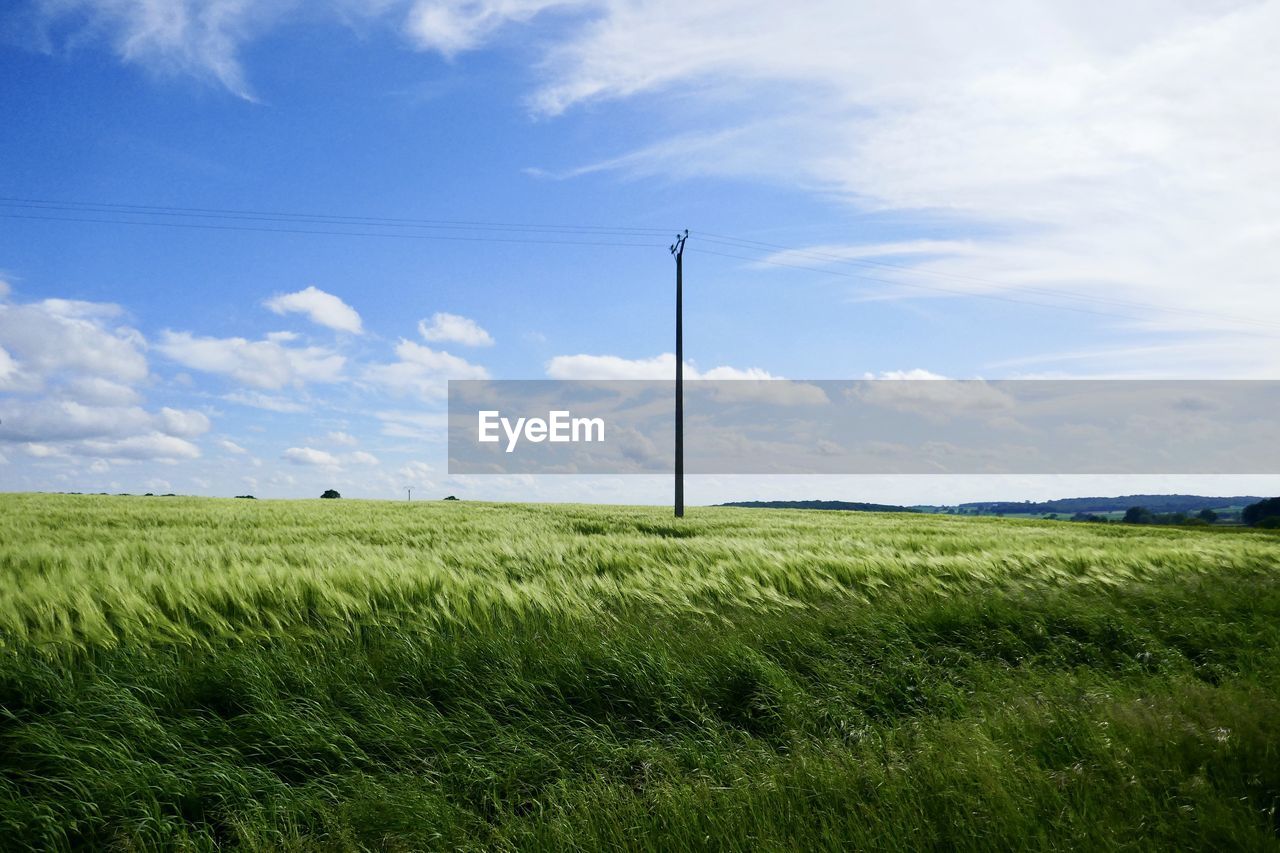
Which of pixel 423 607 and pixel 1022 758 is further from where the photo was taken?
pixel 423 607

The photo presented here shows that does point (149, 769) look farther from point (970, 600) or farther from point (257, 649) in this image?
point (970, 600)

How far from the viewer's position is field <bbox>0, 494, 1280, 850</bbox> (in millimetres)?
3082

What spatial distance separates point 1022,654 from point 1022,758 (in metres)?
3.57

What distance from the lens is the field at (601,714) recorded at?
308 cm

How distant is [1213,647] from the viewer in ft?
24.0

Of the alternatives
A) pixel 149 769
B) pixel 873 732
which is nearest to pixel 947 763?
pixel 873 732

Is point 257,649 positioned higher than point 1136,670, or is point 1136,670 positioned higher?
point 257,649

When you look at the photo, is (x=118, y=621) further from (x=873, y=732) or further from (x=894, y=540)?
(x=894, y=540)

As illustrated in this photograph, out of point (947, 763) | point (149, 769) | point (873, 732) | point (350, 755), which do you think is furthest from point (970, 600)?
point (149, 769)

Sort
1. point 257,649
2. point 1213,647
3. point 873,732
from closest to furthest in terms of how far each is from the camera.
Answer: point 873,732
point 257,649
point 1213,647

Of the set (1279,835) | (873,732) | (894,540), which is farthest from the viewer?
(894,540)

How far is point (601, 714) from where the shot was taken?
14.9 ft

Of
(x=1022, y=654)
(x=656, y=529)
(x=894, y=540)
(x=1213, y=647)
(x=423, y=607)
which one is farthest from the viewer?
(x=656, y=529)

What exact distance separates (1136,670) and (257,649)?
703 cm
